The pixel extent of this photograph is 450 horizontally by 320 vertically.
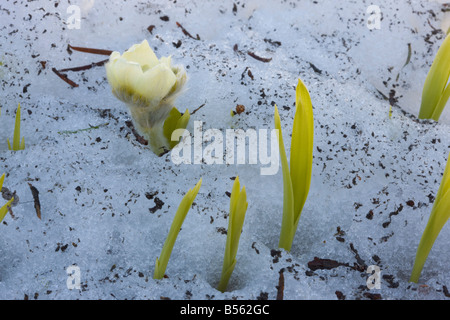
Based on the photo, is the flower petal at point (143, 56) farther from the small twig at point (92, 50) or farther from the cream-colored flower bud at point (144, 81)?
the small twig at point (92, 50)

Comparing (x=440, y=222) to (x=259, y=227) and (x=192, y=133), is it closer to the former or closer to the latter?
(x=259, y=227)

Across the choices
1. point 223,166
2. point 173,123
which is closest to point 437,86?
point 223,166

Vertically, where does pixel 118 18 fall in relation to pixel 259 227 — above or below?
above

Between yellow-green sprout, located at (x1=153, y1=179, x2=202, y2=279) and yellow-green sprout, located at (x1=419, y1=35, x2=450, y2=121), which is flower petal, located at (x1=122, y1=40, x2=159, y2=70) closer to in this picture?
yellow-green sprout, located at (x1=153, y1=179, x2=202, y2=279)

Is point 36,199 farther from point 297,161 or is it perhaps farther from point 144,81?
point 297,161
